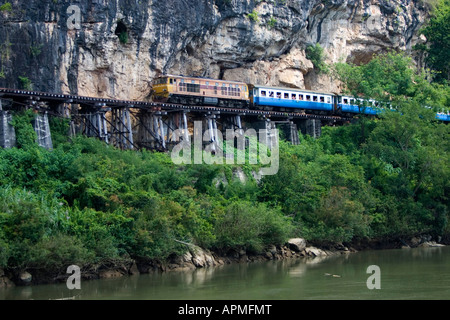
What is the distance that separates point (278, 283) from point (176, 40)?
2145 cm

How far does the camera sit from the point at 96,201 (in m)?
26.2

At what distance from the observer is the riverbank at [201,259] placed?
22672 mm

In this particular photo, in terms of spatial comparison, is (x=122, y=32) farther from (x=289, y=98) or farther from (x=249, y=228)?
(x=249, y=228)

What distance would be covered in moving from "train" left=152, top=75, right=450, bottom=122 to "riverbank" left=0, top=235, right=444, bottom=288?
39.1 feet

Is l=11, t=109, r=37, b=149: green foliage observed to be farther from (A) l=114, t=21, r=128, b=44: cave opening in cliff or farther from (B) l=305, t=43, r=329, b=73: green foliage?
(B) l=305, t=43, r=329, b=73: green foliage

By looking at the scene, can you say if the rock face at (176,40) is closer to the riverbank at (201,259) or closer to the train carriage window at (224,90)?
the train carriage window at (224,90)

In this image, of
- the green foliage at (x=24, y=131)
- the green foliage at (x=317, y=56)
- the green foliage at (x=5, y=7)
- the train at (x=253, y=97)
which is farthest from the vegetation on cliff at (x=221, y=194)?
the green foliage at (x=5, y=7)

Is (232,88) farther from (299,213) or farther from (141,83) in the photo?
(299,213)

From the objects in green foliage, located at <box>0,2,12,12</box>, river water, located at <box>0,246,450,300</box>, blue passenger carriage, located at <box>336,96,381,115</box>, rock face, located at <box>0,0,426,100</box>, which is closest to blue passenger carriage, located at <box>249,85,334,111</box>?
blue passenger carriage, located at <box>336,96,381,115</box>

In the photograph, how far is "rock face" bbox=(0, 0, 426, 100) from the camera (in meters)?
33.8

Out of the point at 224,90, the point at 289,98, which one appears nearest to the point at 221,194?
the point at 224,90

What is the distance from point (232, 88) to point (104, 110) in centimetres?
1102

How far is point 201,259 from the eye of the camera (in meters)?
27.5
